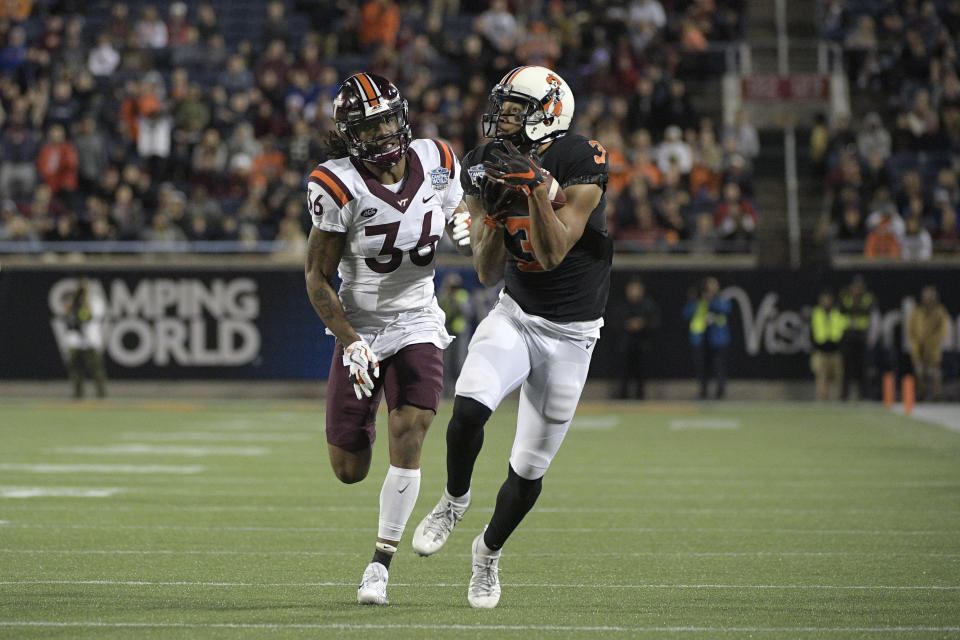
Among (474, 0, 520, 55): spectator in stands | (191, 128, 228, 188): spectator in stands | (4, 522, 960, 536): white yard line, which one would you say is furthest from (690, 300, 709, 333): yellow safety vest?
(4, 522, 960, 536): white yard line

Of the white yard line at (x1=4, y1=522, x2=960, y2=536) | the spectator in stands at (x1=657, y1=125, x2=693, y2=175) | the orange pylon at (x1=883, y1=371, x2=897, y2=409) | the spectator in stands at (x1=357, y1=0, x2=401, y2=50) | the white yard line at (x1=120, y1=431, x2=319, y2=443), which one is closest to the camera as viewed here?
the white yard line at (x1=4, y1=522, x2=960, y2=536)

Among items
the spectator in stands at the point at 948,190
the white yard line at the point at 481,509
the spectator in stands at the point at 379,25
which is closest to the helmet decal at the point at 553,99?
the white yard line at the point at 481,509

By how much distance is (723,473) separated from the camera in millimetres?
10203

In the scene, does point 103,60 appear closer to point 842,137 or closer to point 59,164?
point 59,164

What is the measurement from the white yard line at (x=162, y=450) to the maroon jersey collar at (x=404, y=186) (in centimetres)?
626

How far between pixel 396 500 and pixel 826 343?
40.7ft

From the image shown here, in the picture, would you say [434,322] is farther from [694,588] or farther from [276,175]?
[276,175]

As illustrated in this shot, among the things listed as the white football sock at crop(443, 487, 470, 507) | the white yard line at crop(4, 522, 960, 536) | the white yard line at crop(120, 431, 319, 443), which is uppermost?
the white football sock at crop(443, 487, 470, 507)

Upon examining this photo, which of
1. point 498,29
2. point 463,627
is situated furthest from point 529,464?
point 498,29

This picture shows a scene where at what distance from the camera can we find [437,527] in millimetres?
5434

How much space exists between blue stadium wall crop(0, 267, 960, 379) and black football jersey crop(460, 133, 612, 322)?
1196 centimetres

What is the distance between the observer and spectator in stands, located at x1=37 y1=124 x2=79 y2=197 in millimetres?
18172

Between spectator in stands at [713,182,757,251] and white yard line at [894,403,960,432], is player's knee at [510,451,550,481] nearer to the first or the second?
white yard line at [894,403,960,432]

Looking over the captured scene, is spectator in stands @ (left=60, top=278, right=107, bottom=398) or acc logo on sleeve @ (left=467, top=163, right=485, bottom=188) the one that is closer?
acc logo on sleeve @ (left=467, top=163, right=485, bottom=188)
